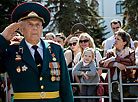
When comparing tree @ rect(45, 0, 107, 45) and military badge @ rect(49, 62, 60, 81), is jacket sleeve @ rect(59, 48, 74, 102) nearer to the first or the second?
military badge @ rect(49, 62, 60, 81)

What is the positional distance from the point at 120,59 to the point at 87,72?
0.65 metres

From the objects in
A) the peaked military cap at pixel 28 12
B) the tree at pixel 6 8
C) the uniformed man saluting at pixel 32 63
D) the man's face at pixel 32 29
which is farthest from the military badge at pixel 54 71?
the tree at pixel 6 8

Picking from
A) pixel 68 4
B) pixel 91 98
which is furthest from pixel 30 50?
pixel 68 4

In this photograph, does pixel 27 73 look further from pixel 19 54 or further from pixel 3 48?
pixel 3 48

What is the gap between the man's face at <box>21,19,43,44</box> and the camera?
122 inches

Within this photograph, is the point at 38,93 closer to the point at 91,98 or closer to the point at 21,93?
the point at 21,93

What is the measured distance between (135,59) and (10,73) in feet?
10.4

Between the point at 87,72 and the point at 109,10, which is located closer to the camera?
the point at 87,72

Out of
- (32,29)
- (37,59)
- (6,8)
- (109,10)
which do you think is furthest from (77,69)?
(109,10)

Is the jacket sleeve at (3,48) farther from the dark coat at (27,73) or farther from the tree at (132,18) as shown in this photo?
the tree at (132,18)

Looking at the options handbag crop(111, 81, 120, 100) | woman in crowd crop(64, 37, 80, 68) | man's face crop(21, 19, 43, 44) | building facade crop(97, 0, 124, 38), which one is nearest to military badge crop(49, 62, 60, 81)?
man's face crop(21, 19, 43, 44)

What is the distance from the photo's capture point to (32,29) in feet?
10.2

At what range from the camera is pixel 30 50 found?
3.20m

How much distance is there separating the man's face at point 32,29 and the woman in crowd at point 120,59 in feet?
8.82
